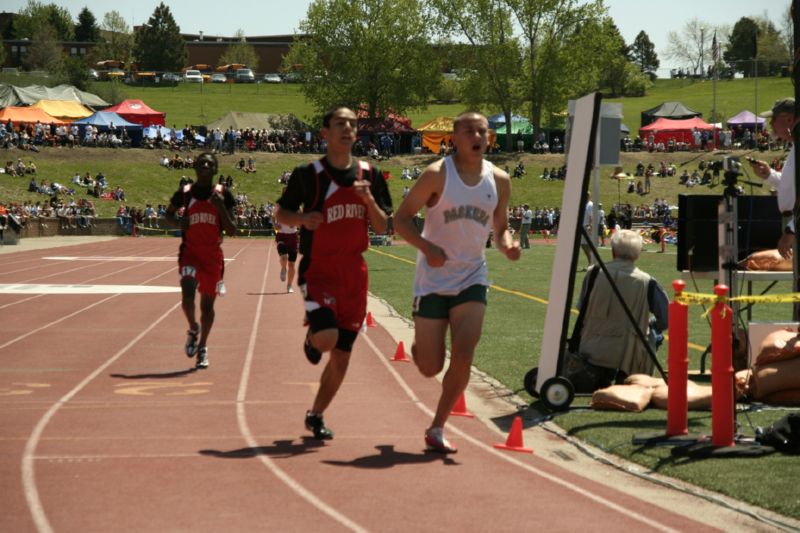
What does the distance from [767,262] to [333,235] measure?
4.75 meters

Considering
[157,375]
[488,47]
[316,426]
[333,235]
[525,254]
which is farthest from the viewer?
[488,47]

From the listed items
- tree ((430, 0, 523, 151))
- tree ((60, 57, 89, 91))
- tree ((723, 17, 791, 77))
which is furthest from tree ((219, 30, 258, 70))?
tree ((430, 0, 523, 151))

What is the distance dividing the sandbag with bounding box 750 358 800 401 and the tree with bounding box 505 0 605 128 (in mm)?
84606

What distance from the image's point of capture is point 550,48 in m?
93.9

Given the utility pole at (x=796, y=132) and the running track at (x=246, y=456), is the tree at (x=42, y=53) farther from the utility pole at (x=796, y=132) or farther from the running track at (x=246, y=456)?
the utility pole at (x=796, y=132)

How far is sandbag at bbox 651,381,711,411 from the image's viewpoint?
9.48 meters

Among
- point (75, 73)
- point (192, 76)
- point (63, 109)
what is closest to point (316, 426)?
point (63, 109)

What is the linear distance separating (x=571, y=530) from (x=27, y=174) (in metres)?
62.3

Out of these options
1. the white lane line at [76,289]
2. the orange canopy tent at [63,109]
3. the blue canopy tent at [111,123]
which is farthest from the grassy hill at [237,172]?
the white lane line at [76,289]

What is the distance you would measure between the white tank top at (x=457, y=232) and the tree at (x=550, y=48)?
86555 millimetres

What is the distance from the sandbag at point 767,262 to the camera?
1082 cm

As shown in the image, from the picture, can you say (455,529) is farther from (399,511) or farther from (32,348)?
(32,348)

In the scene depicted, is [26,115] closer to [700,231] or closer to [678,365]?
[700,231]

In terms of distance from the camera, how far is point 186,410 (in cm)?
960
